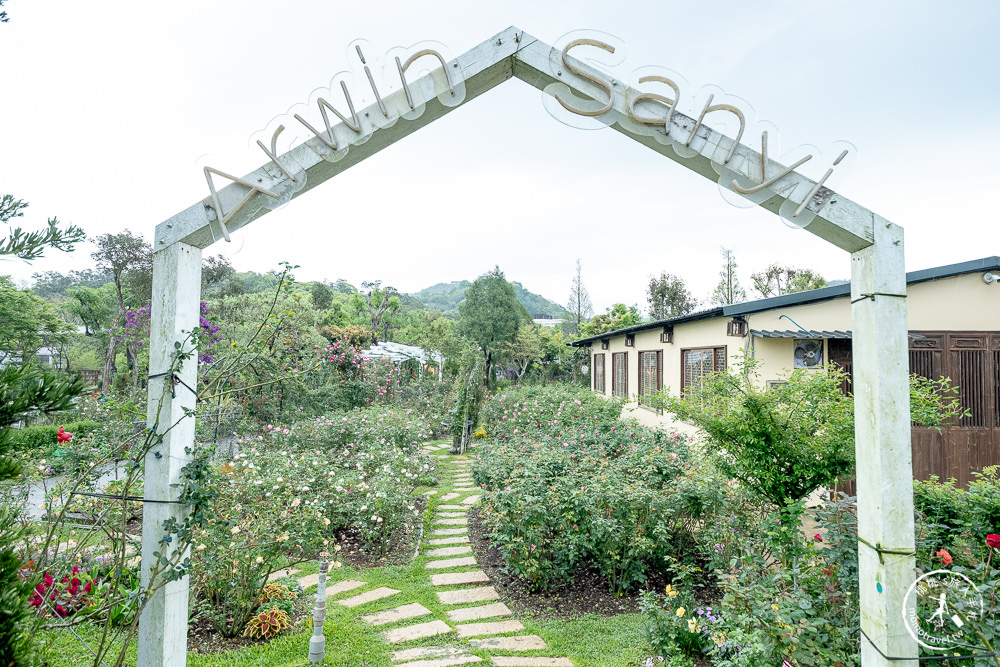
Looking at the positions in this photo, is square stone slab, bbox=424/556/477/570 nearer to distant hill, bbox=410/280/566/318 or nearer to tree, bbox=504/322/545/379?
tree, bbox=504/322/545/379

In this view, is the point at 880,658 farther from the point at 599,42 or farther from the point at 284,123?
the point at 284,123

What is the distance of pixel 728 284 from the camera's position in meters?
24.3

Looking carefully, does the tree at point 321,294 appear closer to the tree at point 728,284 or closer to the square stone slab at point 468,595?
the tree at point 728,284

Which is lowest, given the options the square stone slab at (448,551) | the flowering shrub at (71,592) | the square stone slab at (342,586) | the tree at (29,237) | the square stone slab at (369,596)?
the square stone slab at (342,586)

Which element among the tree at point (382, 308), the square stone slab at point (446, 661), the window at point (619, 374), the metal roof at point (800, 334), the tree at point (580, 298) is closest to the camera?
the square stone slab at point (446, 661)

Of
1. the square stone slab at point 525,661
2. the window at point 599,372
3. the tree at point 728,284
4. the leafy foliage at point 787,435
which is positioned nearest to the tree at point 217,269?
the window at point 599,372

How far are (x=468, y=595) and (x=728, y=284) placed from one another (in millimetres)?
23899

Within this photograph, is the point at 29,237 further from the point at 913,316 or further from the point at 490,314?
the point at 490,314

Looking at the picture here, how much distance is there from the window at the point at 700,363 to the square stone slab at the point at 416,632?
4.93 m

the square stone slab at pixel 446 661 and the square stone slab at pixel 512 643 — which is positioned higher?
the square stone slab at pixel 446 661

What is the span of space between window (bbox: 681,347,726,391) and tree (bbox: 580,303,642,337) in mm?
14459

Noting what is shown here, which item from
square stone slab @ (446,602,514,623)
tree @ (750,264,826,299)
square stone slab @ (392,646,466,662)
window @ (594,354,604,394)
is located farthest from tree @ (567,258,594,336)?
square stone slab @ (392,646,466,662)

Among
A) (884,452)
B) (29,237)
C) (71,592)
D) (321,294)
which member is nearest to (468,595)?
(71,592)

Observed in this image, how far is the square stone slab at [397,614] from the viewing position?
3662 millimetres
